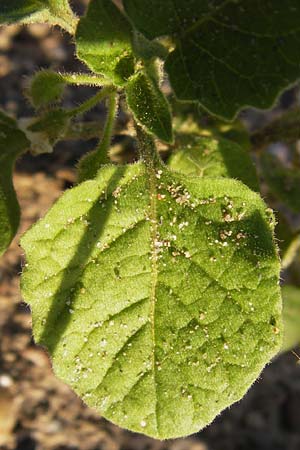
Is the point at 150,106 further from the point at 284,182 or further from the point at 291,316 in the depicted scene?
the point at 291,316

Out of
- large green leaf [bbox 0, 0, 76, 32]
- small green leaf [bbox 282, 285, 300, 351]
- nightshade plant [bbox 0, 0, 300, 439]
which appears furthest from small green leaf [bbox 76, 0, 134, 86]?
small green leaf [bbox 282, 285, 300, 351]

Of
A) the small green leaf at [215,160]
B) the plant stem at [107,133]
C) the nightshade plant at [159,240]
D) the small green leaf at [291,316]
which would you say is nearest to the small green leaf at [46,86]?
the nightshade plant at [159,240]

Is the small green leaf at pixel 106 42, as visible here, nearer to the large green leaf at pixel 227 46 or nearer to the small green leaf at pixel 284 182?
the large green leaf at pixel 227 46

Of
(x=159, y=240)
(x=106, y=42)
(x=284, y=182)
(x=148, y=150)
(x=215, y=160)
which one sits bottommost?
(x=284, y=182)

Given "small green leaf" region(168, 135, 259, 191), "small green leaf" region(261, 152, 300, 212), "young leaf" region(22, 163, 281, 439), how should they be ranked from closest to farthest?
"young leaf" region(22, 163, 281, 439)
"small green leaf" region(168, 135, 259, 191)
"small green leaf" region(261, 152, 300, 212)

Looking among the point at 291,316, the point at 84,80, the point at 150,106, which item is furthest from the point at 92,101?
the point at 291,316

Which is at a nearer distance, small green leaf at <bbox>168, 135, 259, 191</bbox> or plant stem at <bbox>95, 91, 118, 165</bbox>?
plant stem at <bbox>95, 91, 118, 165</bbox>

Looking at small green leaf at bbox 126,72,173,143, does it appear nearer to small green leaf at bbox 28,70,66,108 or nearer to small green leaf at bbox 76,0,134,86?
small green leaf at bbox 76,0,134,86
